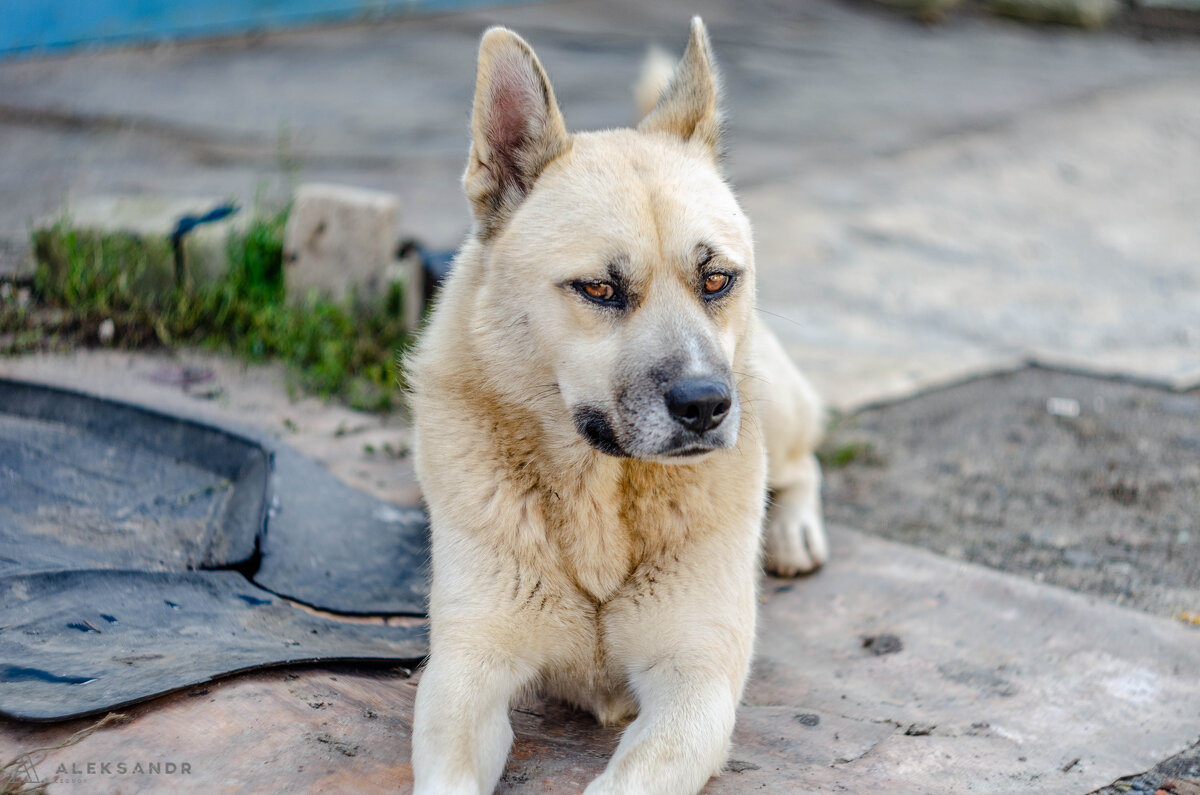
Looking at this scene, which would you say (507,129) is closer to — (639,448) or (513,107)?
(513,107)

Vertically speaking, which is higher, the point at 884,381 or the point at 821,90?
the point at 821,90

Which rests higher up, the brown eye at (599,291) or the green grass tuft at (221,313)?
the brown eye at (599,291)

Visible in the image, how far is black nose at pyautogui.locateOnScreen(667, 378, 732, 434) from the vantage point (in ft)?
7.69

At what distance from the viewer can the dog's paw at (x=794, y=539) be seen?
3689mm

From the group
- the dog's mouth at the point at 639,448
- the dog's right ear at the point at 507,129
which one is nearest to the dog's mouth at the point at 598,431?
the dog's mouth at the point at 639,448

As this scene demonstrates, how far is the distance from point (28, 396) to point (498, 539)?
2.17 metres

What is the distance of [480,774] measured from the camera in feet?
7.39

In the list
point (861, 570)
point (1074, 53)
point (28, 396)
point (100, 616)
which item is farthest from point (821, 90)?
point (100, 616)

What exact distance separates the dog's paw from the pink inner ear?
1735 mm

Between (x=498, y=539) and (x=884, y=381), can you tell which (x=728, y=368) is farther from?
(x=884, y=381)

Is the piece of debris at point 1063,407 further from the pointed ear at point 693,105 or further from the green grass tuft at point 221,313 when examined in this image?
the green grass tuft at point 221,313

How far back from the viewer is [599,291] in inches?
100

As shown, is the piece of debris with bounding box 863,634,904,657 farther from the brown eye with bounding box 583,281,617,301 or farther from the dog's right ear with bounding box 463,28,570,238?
the dog's right ear with bounding box 463,28,570,238

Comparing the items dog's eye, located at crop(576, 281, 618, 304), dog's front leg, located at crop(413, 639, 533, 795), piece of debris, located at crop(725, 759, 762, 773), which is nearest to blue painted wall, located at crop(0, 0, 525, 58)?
dog's eye, located at crop(576, 281, 618, 304)
